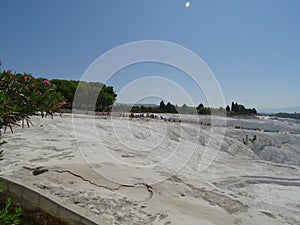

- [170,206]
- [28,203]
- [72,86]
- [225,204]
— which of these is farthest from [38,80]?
[72,86]

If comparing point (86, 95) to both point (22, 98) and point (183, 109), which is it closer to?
point (183, 109)

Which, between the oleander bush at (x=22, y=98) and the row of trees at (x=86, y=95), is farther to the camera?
the row of trees at (x=86, y=95)

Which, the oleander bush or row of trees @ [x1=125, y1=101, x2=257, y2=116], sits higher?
row of trees @ [x1=125, y1=101, x2=257, y2=116]

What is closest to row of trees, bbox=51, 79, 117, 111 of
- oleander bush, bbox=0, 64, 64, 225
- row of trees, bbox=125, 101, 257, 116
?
row of trees, bbox=125, 101, 257, 116

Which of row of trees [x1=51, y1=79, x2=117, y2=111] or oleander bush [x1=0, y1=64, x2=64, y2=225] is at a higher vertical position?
row of trees [x1=51, y1=79, x2=117, y2=111]

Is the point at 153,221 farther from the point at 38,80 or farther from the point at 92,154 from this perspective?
the point at 92,154

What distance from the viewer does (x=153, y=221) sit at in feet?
13.5

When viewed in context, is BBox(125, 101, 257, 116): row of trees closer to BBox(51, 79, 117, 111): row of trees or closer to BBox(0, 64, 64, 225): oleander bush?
BBox(51, 79, 117, 111): row of trees

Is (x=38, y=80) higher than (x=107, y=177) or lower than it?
higher

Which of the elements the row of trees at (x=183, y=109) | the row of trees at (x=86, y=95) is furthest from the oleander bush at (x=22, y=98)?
the row of trees at (x=86, y=95)

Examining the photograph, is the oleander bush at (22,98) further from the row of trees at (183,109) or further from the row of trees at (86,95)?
the row of trees at (86,95)

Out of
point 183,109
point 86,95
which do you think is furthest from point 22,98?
point 183,109

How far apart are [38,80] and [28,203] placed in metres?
2.38

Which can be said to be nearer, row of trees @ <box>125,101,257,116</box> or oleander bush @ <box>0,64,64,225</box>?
oleander bush @ <box>0,64,64,225</box>
